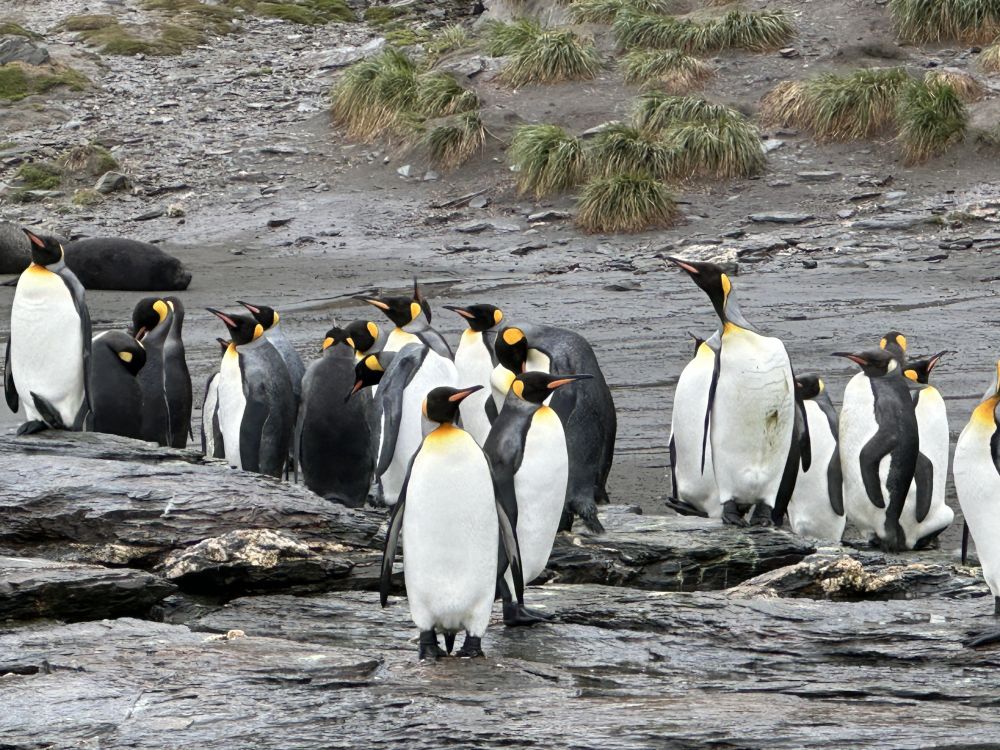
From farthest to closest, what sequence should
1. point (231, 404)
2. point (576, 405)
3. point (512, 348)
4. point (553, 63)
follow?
Result: point (553, 63) < point (231, 404) < point (576, 405) < point (512, 348)

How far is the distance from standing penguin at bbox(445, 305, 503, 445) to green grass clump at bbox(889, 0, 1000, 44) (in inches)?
497

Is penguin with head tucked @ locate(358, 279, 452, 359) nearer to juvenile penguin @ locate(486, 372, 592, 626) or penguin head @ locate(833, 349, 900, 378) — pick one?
penguin head @ locate(833, 349, 900, 378)

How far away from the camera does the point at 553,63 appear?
65.8ft

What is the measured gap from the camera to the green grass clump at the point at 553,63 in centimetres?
2000

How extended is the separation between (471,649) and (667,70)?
1525 centimetres

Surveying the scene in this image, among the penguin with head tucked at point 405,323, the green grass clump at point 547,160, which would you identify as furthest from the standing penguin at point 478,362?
the green grass clump at point 547,160

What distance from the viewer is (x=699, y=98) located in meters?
18.1

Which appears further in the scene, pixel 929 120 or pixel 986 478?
pixel 929 120

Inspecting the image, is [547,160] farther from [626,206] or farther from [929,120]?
[929,120]

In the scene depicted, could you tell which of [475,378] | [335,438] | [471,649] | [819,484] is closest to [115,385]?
[335,438]

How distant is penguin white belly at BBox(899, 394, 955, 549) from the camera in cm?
844

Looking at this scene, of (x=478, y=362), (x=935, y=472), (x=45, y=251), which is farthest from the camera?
(x=935, y=472)

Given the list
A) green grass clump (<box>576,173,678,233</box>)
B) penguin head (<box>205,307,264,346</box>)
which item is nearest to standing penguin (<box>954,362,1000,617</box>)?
penguin head (<box>205,307,264,346</box>)

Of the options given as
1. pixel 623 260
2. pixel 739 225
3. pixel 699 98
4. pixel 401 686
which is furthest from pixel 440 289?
pixel 401 686
